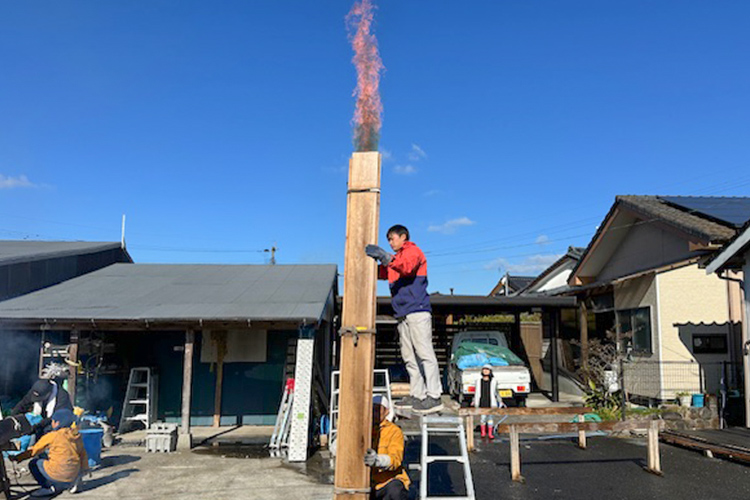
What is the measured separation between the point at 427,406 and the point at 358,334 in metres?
1.52

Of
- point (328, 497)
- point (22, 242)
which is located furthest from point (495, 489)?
point (22, 242)

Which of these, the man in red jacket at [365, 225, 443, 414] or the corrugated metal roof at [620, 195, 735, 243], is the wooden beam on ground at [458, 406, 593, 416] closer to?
the man in red jacket at [365, 225, 443, 414]

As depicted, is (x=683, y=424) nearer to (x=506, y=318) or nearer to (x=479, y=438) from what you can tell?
(x=479, y=438)

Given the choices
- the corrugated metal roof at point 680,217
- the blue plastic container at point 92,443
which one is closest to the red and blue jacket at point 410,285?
the blue plastic container at point 92,443

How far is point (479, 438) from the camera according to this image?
12.5 meters

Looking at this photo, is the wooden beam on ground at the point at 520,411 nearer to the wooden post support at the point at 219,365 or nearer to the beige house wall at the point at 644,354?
the beige house wall at the point at 644,354

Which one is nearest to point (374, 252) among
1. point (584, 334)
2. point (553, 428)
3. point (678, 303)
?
point (553, 428)

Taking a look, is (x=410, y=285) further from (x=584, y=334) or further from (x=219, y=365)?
(x=584, y=334)

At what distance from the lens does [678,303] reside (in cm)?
1410

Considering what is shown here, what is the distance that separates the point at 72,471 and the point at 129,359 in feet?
22.7

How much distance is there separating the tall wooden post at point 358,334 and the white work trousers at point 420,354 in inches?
41.6

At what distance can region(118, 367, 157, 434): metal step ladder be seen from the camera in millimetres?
13125

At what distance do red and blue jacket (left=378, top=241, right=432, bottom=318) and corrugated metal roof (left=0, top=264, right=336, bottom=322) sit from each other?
6959 millimetres

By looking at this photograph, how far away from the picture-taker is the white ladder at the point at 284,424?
35.4 feet
